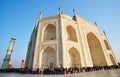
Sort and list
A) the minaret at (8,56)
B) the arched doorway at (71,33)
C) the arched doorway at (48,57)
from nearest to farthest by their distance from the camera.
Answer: the arched doorway at (48,57)
the arched doorway at (71,33)
the minaret at (8,56)

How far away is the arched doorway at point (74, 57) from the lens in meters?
14.4

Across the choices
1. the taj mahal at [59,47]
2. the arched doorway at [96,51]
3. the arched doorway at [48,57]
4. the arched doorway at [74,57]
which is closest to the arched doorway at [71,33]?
the taj mahal at [59,47]

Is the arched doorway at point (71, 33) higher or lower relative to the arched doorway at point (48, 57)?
higher

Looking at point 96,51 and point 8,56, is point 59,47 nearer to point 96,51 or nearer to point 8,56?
point 96,51

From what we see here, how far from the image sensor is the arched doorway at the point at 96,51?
19.5 meters

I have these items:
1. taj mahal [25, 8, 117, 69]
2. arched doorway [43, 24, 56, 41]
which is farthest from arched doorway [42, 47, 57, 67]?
arched doorway [43, 24, 56, 41]

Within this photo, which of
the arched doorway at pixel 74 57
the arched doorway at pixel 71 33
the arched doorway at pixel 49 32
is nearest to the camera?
the arched doorway at pixel 74 57

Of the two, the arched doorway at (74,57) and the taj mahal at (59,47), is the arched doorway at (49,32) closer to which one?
the taj mahal at (59,47)

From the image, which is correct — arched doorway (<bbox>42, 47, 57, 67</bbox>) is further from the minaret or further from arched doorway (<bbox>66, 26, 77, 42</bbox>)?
the minaret

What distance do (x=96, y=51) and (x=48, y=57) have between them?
11.9 metres

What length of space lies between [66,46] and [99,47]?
10.6 m

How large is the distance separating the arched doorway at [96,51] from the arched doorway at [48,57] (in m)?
10.8

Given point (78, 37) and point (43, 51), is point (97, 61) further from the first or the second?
point (43, 51)

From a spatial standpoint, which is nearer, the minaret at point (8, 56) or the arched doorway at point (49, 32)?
the arched doorway at point (49, 32)
